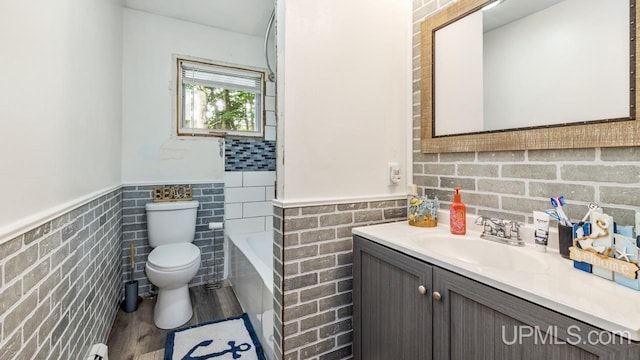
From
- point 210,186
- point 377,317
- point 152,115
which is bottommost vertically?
point 377,317

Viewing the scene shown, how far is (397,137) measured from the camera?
60.7 inches

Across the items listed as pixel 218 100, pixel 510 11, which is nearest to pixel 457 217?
pixel 510 11

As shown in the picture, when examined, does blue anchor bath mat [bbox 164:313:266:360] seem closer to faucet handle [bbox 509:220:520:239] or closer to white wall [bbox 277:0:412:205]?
white wall [bbox 277:0:412:205]

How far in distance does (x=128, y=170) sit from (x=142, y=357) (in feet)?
4.79

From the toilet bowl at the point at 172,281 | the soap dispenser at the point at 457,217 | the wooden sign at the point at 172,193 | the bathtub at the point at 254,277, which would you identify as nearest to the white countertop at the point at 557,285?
the soap dispenser at the point at 457,217

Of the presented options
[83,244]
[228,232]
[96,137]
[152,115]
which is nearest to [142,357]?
[83,244]

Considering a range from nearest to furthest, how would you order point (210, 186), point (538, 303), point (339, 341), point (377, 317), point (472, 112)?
point (538, 303) → point (377, 317) → point (472, 112) → point (339, 341) → point (210, 186)

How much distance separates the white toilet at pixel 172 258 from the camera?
1.93 meters

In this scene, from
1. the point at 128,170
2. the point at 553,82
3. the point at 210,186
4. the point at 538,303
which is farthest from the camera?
the point at 210,186

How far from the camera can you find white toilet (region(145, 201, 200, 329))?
1928 millimetres

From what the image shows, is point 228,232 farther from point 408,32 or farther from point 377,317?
point 408,32

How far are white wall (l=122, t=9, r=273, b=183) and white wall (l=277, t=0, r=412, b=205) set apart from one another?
162cm

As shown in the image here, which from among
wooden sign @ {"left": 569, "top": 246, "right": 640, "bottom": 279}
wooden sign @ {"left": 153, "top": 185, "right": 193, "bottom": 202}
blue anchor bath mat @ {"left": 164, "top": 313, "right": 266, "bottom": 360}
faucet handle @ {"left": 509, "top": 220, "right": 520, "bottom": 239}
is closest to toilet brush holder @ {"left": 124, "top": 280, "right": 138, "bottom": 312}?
blue anchor bath mat @ {"left": 164, "top": 313, "right": 266, "bottom": 360}

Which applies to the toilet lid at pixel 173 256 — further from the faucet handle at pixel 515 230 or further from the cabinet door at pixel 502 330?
the faucet handle at pixel 515 230
